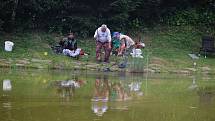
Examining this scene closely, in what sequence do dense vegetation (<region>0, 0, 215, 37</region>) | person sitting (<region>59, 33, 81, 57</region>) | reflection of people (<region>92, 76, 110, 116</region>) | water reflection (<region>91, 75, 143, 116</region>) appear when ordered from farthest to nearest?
dense vegetation (<region>0, 0, 215, 37</region>), person sitting (<region>59, 33, 81, 57</region>), water reflection (<region>91, 75, 143, 116</region>), reflection of people (<region>92, 76, 110, 116</region>)

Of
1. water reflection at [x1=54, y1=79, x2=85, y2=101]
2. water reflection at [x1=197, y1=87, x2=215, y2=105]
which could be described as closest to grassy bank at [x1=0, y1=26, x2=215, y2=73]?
water reflection at [x1=54, y1=79, x2=85, y2=101]

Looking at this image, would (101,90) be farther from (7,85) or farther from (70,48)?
(70,48)

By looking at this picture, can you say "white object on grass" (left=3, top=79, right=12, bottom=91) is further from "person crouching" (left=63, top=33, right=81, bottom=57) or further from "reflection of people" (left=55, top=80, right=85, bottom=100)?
"person crouching" (left=63, top=33, right=81, bottom=57)

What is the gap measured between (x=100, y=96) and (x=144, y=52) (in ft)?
35.9

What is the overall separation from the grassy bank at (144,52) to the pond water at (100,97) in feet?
5.33

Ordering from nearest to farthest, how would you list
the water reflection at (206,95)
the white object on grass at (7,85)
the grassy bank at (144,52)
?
the white object on grass at (7,85) → the water reflection at (206,95) → the grassy bank at (144,52)

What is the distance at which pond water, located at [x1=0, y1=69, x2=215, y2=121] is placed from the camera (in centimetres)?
916

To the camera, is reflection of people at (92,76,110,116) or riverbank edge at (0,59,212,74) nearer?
reflection of people at (92,76,110,116)

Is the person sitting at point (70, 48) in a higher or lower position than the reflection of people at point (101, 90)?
higher

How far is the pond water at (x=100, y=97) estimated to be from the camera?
9.16 m

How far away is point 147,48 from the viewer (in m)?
23.3

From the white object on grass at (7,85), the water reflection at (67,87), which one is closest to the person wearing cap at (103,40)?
the water reflection at (67,87)

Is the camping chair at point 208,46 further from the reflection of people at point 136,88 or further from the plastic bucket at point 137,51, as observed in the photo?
the reflection of people at point 136,88

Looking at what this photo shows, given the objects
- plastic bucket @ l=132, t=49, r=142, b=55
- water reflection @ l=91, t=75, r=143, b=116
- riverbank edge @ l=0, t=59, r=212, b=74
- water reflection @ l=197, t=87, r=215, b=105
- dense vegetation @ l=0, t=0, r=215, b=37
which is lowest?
water reflection @ l=197, t=87, r=215, b=105
